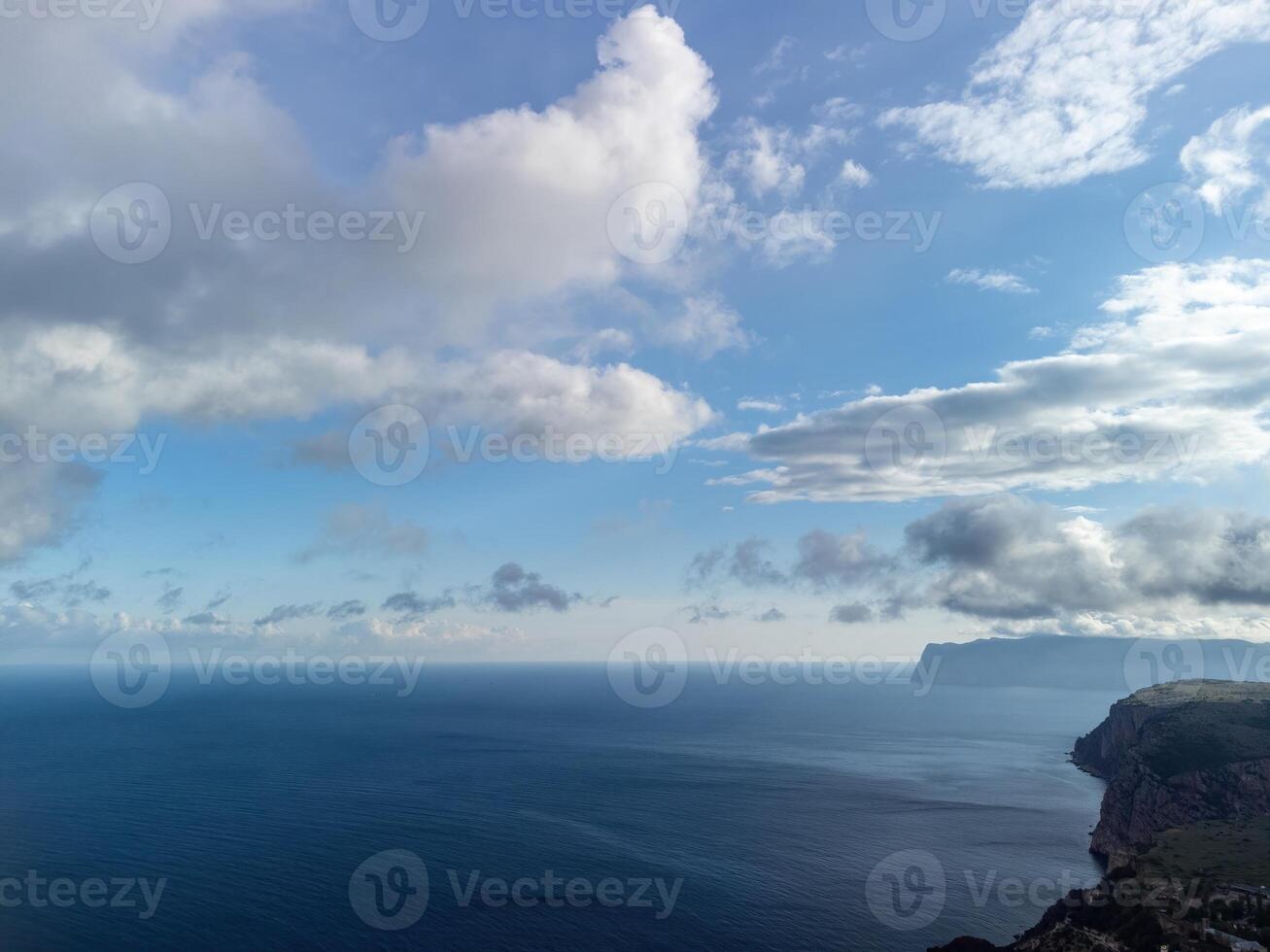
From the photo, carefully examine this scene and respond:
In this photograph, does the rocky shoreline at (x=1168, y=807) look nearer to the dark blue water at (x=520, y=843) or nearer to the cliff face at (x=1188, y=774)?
the cliff face at (x=1188, y=774)

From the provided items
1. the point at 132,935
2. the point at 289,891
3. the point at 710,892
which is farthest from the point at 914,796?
the point at 132,935

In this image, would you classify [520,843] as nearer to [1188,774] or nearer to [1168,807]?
[1168,807]

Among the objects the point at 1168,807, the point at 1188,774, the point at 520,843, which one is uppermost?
the point at 1188,774

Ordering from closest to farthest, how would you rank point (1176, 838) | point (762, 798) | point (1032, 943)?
point (1032, 943)
point (1176, 838)
point (762, 798)

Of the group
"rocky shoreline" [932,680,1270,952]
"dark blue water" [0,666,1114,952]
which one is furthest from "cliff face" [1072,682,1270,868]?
"dark blue water" [0,666,1114,952]

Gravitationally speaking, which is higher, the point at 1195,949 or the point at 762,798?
the point at 1195,949

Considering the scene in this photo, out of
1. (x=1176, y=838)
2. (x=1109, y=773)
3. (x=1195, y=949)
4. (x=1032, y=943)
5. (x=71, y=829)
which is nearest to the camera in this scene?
(x=1195, y=949)

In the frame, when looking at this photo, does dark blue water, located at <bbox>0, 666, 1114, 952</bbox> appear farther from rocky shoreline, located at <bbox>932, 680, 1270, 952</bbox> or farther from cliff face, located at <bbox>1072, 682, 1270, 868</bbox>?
rocky shoreline, located at <bbox>932, 680, 1270, 952</bbox>

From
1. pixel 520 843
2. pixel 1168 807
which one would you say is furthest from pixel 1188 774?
pixel 520 843

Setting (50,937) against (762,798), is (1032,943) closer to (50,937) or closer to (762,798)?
A: (762,798)
